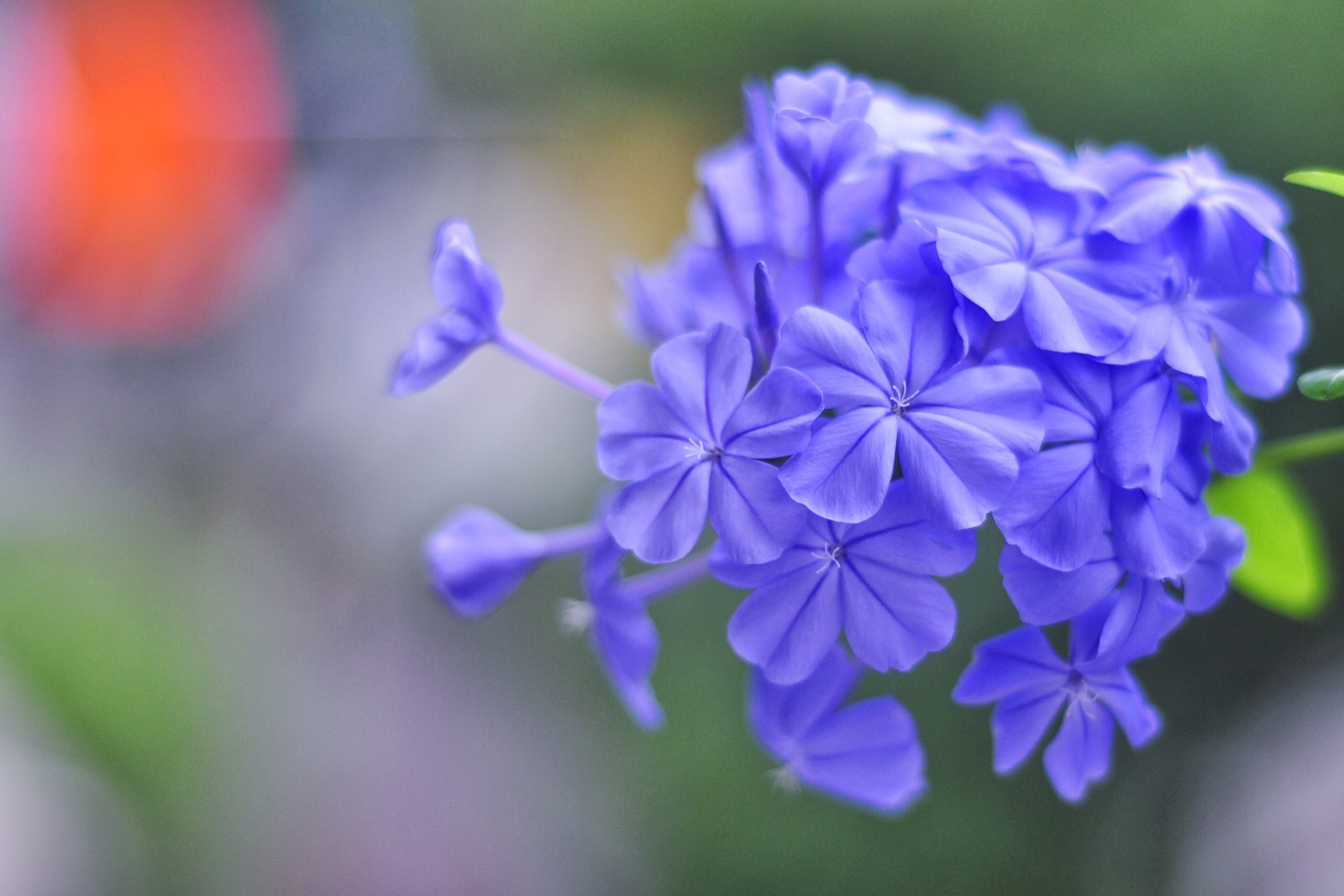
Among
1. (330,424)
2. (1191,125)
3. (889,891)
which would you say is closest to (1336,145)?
(1191,125)

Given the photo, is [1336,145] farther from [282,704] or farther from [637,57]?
[282,704]

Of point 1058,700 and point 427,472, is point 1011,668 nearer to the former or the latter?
point 1058,700

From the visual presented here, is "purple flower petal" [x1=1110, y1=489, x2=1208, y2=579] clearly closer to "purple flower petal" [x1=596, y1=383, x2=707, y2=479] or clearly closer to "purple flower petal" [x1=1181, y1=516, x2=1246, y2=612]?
"purple flower petal" [x1=1181, y1=516, x2=1246, y2=612]

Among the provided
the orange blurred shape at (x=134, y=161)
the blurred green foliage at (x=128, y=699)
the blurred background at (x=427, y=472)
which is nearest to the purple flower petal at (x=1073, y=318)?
the blurred background at (x=427, y=472)

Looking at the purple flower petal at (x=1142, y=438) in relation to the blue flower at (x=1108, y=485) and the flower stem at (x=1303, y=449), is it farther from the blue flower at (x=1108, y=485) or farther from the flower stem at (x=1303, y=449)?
the flower stem at (x=1303, y=449)

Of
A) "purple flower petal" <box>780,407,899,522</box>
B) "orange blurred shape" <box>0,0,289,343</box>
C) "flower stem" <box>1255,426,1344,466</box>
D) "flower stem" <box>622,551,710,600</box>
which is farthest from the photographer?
"orange blurred shape" <box>0,0,289,343</box>

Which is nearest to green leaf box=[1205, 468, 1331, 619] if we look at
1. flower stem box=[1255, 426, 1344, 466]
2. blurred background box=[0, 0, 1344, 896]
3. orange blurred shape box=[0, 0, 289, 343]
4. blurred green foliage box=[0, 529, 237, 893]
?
flower stem box=[1255, 426, 1344, 466]

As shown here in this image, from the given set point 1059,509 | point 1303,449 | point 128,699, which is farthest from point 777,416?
point 128,699

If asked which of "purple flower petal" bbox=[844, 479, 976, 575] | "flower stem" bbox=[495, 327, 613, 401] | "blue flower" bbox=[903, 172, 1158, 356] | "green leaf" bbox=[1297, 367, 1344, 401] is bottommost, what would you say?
"flower stem" bbox=[495, 327, 613, 401]
